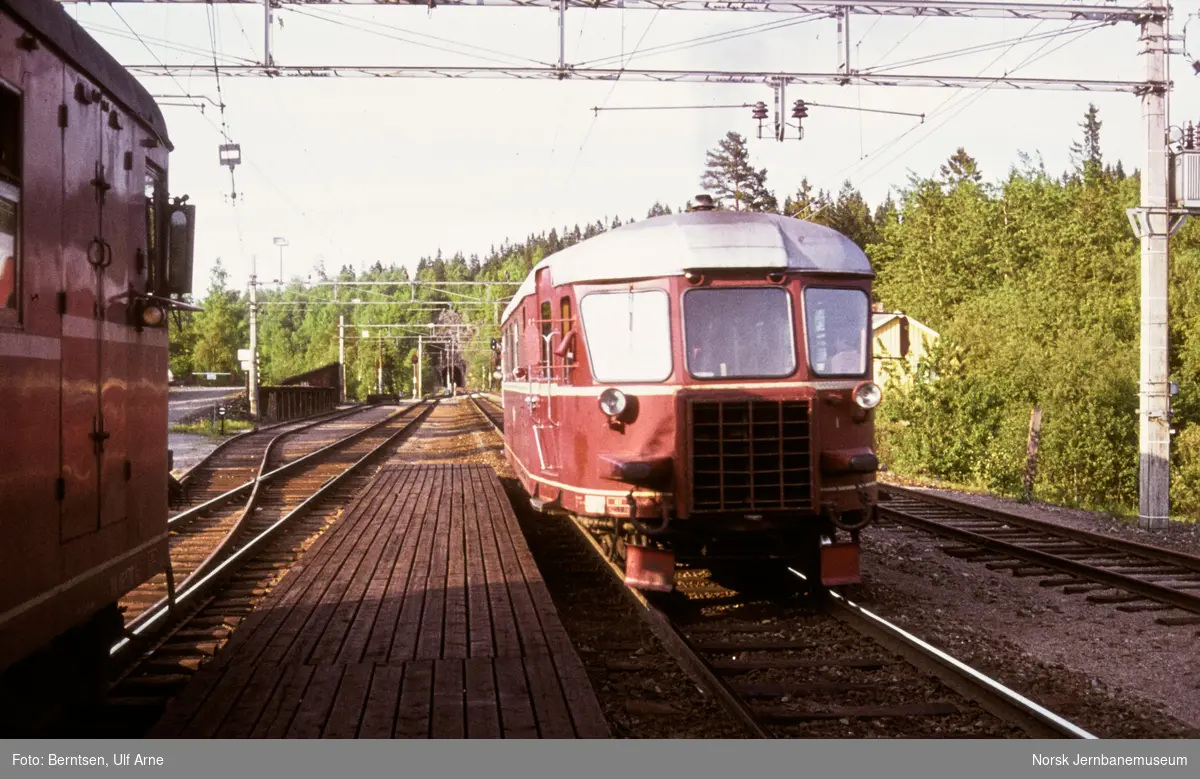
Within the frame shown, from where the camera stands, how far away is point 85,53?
17.3 feet

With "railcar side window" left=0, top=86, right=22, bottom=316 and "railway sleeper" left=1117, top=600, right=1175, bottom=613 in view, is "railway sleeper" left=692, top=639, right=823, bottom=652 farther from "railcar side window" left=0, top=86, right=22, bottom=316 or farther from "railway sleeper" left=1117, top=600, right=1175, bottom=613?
"railcar side window" left=0, top=86, right=22, bottom=316

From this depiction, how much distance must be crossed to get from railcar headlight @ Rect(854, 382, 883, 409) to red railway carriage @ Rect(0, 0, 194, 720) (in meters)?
5.40

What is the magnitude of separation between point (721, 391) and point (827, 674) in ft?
8.48

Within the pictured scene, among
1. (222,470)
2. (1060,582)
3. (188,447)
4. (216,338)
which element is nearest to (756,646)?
(1060,582)

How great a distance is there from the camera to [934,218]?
5756cm

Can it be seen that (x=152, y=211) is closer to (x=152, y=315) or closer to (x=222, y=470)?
(x=152, y=315)

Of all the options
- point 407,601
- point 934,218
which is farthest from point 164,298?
point 934,218

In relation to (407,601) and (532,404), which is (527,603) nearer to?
(407,601)

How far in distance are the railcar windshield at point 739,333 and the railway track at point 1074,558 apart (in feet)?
8.26

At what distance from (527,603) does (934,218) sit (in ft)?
177

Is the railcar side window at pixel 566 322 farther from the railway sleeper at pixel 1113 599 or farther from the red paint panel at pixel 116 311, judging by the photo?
the railway sleeper at pixel 1113 599

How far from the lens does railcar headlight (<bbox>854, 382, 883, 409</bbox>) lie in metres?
9.14

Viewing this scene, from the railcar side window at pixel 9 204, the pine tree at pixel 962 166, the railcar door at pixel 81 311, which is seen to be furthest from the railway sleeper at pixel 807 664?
the pine tree at pixel 962 166

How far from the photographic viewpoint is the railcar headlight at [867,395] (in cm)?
914
